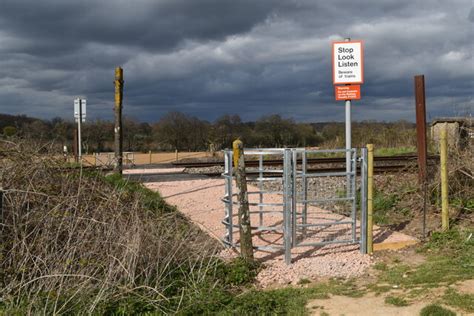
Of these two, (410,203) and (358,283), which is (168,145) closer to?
(410,203)

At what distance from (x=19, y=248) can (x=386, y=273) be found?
15.7ft

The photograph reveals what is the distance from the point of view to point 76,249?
654 centimetres

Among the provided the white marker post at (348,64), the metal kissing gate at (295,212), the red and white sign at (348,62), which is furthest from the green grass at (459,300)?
the red and white sign at (348,62)

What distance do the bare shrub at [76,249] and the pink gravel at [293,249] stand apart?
1.02m

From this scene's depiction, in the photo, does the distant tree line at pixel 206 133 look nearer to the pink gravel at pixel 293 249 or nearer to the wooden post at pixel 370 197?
the pink gravel at pixel 293 249

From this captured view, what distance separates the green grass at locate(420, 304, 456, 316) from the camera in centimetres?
541

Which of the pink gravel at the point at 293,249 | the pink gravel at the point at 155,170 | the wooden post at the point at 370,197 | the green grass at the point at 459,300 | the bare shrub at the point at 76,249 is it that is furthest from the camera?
the pink gravel at the point at 155,170

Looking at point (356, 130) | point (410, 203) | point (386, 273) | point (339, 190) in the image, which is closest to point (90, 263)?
point (386, 273)

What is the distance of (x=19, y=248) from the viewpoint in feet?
20.8

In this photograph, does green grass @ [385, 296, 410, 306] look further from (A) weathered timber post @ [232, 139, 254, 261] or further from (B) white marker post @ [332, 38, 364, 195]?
(B) white marker post @ [332, 38, 364, 195]

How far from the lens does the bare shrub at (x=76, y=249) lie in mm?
5949

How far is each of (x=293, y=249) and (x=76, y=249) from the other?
3.64 metres

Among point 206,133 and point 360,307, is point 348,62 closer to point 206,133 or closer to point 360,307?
point 360,307

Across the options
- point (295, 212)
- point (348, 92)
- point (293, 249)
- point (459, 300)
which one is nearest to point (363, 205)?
point (295, 212)
